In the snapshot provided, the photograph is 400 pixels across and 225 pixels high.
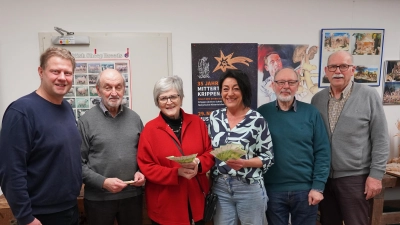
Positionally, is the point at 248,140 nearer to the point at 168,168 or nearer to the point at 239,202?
the point at 239,202

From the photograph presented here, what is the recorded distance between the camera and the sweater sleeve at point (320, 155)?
73.9 inches

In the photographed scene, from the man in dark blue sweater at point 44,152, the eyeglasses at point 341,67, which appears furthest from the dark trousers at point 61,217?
the eyeglasses at point 341,67

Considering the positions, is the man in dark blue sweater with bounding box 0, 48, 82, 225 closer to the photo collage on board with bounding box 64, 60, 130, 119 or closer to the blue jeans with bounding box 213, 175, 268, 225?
the blue jeans with bounding box 213, 175, 268, 225

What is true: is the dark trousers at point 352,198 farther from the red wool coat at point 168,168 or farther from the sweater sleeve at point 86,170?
the sweater sleeve at point 86,170

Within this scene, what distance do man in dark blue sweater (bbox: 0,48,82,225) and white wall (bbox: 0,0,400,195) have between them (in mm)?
1368

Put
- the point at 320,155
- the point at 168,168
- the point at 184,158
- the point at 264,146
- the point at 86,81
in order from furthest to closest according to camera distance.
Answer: the point at 86,81 < the point at 320,155 < the point at 264,146 < the point at 168,168 < the point at 184,158

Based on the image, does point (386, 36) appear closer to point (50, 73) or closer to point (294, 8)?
point (294, 8)

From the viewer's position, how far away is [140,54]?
8.99 ft

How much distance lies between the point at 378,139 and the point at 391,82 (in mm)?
1541

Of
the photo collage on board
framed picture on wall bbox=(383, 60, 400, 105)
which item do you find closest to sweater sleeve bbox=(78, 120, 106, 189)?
the photo collage on board

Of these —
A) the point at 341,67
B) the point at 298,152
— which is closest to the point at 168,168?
the point at 298,152

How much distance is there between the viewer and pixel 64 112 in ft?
5.20

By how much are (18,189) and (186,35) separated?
204cm

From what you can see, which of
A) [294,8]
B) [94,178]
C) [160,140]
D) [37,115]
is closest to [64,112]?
[37,115]
